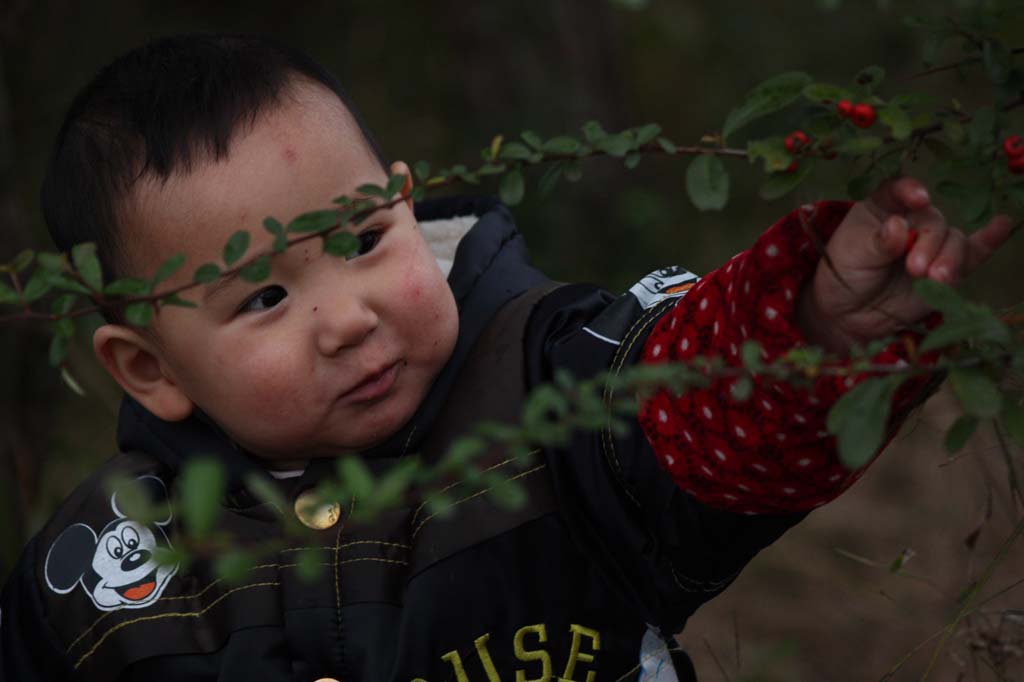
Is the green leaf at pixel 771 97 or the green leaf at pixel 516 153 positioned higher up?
the green leaf at pixel 771 97

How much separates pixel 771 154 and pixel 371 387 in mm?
767

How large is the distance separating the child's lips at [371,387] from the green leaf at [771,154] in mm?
727

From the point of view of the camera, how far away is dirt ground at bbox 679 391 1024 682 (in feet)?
10.2

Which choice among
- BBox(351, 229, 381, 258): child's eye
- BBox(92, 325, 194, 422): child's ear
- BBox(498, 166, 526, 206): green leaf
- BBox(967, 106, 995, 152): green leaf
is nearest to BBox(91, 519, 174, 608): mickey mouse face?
BBox(92, 325, 194, 422): child's ear

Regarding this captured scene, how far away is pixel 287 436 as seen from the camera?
2.00 meters

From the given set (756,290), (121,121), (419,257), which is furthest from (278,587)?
(756,290)

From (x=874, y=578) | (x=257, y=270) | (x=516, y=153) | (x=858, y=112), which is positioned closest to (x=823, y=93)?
(x=858, y=112)

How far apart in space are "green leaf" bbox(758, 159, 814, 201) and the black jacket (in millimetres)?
432

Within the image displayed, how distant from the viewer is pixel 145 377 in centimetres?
218

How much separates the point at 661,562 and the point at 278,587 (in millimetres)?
590

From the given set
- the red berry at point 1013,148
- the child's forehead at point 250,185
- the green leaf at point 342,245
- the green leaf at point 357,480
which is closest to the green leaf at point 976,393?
the red berry at point 1013,148

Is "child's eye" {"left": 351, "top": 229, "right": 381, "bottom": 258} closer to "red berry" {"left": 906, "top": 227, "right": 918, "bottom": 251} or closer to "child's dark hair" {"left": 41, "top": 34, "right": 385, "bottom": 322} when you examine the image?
"child's dark hair" {"left": 41, "top": 34, "right": 385, "bottom": 322}

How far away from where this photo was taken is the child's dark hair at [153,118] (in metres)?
1.92

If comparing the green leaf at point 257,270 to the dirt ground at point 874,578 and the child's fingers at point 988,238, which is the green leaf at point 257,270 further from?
the dirt ground at point 874,578
